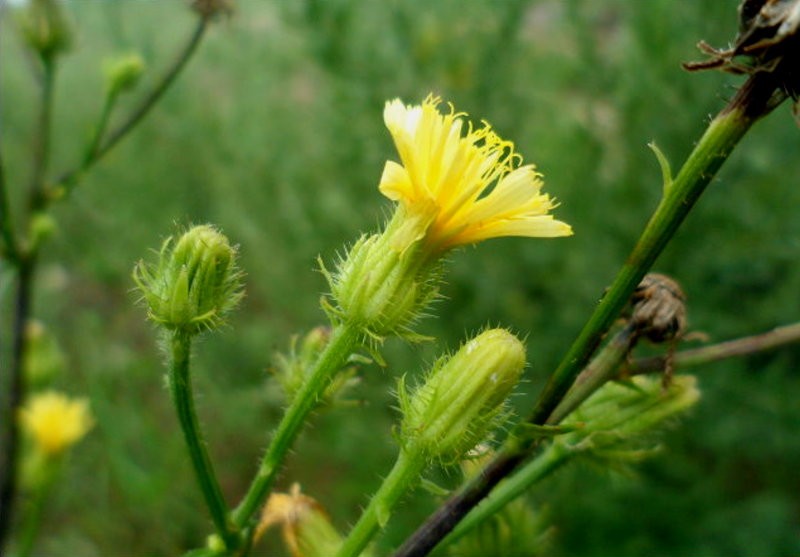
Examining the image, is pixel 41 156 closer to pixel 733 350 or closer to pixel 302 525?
pixel 302 525

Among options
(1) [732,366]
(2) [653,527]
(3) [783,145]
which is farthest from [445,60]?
(2) [653,527]

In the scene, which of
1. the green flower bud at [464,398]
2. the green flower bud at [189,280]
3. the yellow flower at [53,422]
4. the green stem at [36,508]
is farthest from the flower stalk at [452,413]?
the yellow flower at [53,422]

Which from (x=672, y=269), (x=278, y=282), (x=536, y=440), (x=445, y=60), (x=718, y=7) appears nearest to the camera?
(x=536, y=440)

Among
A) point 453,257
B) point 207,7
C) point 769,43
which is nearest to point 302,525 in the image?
point 769,43

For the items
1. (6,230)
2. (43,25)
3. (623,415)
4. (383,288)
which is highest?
(43,25)

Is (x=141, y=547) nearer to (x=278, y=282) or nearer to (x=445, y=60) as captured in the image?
(x=278, y=282)

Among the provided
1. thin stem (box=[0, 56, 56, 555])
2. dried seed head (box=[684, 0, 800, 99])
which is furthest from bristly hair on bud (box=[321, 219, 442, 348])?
thin stem (box=[0, 56, 56, 555])

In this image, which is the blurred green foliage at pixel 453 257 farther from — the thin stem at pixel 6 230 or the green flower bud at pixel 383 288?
the green flower bud at pixel 383 288
